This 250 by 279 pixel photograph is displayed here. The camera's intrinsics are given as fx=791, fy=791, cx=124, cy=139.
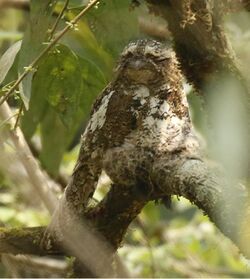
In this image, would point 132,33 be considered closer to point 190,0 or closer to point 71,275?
point 190,0

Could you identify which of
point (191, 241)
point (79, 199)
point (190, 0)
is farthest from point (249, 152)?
point (191, 241)

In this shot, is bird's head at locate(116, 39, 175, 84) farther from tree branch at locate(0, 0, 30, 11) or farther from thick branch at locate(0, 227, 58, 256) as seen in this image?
tree branch at locate(0, 0, 30, 11)

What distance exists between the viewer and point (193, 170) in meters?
1.14

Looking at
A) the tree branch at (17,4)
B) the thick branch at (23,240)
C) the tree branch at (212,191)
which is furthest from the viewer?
the tree branch at (17,4)

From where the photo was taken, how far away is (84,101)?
176 cm

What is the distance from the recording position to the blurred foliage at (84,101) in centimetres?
148

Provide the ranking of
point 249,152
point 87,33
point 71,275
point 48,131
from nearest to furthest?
point 249,152 → point 71,275 → point 87,33 → point 48,131

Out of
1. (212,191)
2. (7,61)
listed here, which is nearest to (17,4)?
(7,61)

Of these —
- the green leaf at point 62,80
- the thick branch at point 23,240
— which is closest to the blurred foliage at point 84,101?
the green leaf at point 62,80

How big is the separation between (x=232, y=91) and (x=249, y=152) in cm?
11

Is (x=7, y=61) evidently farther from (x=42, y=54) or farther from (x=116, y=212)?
(x=116, y=212)

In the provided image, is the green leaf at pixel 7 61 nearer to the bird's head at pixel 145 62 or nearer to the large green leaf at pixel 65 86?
the large green leaf at pixel 65 86

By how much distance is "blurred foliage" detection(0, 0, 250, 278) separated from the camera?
4.86 ft

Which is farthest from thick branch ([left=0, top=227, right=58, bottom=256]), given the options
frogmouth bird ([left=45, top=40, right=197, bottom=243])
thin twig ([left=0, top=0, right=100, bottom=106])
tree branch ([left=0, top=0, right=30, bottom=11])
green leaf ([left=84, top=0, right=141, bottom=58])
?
tree branch ([left=0, top=0, right=30, bottom=11])
